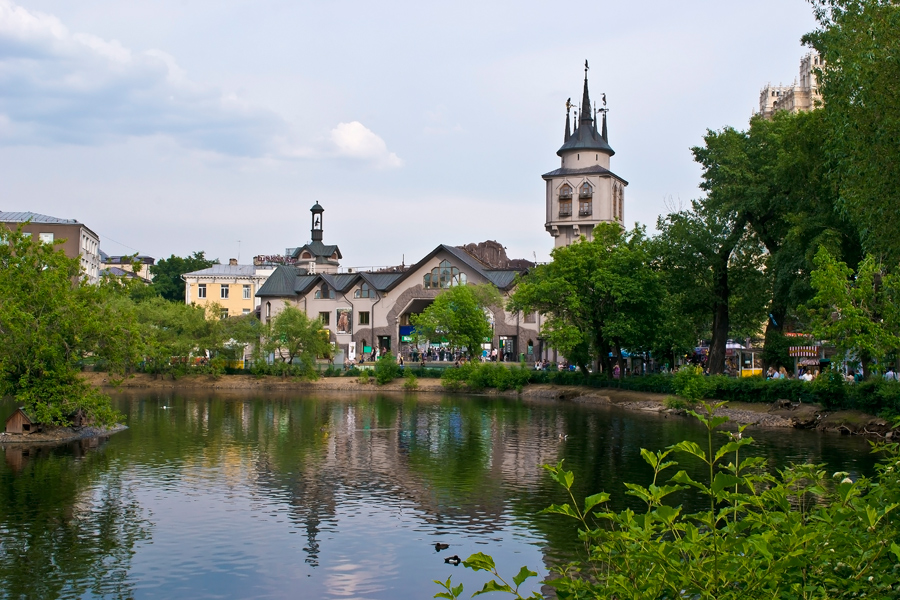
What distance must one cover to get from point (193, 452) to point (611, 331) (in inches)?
1248

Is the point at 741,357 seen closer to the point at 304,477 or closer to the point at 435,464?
the point at 435,464

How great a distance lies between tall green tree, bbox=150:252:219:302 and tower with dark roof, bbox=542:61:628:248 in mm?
66683

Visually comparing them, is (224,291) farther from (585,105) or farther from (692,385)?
(692,385)

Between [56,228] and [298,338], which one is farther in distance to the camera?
[56,228]

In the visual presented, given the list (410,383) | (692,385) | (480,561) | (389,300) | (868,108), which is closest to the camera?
(480,561)

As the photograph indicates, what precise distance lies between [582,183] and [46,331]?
191 ft

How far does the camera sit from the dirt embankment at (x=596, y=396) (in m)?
38.6

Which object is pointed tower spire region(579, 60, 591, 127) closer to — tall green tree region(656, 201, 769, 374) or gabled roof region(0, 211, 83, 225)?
tall green tree region(656, 201, 769, 374)

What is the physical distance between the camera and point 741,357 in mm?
66500

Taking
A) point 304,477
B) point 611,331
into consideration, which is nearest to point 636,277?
point 611,331

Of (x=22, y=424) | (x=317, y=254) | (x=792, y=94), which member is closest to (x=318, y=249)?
(x=317, y=254)

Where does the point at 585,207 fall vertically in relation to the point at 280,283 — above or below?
above

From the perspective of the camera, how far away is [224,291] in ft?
360

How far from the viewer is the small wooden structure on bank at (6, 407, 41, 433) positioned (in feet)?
114
